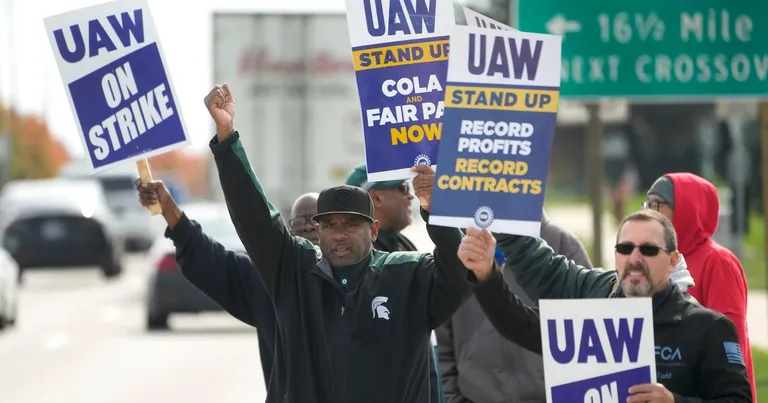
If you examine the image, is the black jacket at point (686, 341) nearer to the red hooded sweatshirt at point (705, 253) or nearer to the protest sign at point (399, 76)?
the protest sign at point (399, 76)

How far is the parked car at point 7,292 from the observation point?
69.7 feet

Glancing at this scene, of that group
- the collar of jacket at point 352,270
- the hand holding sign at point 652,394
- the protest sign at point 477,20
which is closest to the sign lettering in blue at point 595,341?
the hand holding sign at point 652,394

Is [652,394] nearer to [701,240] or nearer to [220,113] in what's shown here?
[701,240]

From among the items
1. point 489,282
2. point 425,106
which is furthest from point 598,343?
point 425,106

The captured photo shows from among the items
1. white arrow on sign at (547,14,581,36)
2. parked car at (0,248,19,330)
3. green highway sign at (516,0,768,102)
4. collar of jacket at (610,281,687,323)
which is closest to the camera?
collar of jacket at (610,281,687,323)

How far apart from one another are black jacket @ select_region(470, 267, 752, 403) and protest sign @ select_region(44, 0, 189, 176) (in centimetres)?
189

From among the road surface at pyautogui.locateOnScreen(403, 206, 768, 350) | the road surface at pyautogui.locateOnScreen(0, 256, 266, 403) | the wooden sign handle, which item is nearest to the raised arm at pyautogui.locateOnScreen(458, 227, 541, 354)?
the wooden sign handle

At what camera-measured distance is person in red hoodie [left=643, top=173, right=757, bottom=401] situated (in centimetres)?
652

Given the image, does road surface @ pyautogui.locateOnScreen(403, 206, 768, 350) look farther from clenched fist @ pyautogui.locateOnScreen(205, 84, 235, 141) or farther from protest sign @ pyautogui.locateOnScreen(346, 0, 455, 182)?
clenched fist @ pyautogui.locateOnScreen(205, 84, 235, 141)

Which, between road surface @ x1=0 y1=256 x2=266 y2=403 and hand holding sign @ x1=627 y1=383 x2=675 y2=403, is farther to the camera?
road surface @ x1=0 y1=256 x2=266 y2=403

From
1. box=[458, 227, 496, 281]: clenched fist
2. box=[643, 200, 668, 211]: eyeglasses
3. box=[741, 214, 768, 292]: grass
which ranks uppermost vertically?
box=[458, 227, 496, 281]: clenched fist

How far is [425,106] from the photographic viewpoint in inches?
243

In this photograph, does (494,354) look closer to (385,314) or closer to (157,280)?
(385,314)

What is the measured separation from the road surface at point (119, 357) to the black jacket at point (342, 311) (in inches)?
330
